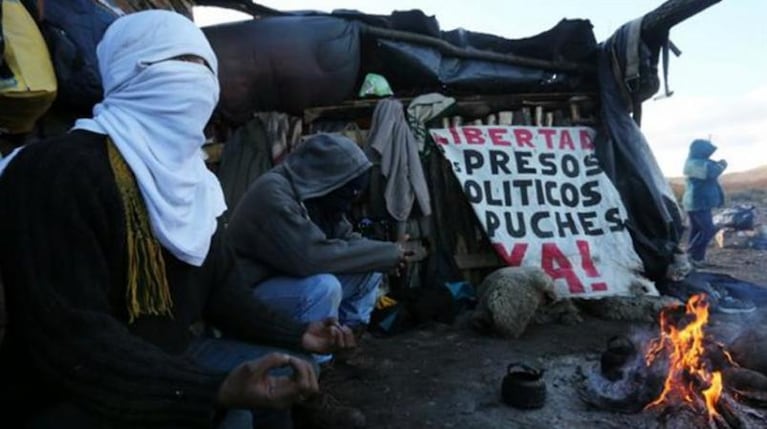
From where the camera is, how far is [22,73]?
204 cm

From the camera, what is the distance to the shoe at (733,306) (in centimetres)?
502

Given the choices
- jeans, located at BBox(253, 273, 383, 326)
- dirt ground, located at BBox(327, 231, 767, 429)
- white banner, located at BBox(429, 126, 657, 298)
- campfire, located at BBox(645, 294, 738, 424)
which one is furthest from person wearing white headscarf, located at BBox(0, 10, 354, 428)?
white banner, located at BBox(429, 126, 657, 298)

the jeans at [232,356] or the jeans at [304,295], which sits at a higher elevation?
the jeans at [232,356]

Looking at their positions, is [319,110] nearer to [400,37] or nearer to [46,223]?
[400,37]

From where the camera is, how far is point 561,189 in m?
5.82

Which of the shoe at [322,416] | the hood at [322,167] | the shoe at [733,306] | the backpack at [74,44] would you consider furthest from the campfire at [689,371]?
the backpack at [74,44]

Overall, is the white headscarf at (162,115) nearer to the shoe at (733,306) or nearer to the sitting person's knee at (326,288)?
the sitting person's knee at (326,288)

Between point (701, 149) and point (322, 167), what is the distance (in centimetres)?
816

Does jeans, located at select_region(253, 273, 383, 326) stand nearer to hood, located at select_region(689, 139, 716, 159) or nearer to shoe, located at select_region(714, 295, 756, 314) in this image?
shoe, located at select_region(714, 295, 756, 314)

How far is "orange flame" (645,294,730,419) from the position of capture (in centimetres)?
267

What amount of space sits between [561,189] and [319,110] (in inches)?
117

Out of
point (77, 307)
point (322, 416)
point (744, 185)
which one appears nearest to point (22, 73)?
point (77, 307)

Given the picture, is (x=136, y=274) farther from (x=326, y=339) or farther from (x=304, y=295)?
(x=304, y=295)

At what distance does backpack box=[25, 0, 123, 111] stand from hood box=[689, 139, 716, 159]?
9.39 metres
